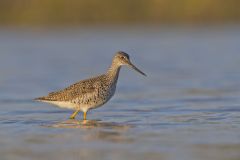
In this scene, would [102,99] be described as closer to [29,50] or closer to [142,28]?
[29,50]

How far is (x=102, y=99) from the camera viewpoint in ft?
39.4

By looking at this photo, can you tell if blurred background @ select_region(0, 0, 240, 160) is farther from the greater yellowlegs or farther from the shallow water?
the greater yellowlegs

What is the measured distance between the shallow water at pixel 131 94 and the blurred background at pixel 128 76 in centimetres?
2

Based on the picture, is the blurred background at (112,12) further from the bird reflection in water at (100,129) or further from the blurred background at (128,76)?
the bird reflection in water at (100,129)

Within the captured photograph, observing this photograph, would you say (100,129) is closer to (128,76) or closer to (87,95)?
(87,95)

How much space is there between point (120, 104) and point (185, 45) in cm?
1142

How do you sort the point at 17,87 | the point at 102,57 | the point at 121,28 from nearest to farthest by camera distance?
the point at 17,87, the point at 102,57, the point at 121,28

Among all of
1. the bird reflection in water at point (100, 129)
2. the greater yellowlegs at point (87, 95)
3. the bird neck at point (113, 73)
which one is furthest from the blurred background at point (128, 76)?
the bird neck at point (113, 73)

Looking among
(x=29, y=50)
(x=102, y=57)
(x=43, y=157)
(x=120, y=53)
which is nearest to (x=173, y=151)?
(x=43, y=157)

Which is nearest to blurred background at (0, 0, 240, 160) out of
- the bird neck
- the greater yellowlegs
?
the greater yellowlegs

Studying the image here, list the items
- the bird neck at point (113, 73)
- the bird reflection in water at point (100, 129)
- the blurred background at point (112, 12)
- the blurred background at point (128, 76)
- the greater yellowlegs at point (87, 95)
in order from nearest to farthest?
the blurred background at point (128, 76)
the bird reflection in water at point (100, 129)
the greater yellowlegs at point (87, 95)
the bird neck at point (113, 73)
the blurred background at point (112, 12)

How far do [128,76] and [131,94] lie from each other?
10.7 ft

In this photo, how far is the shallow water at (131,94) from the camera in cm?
958

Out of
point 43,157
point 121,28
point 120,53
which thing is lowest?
point 43,157
